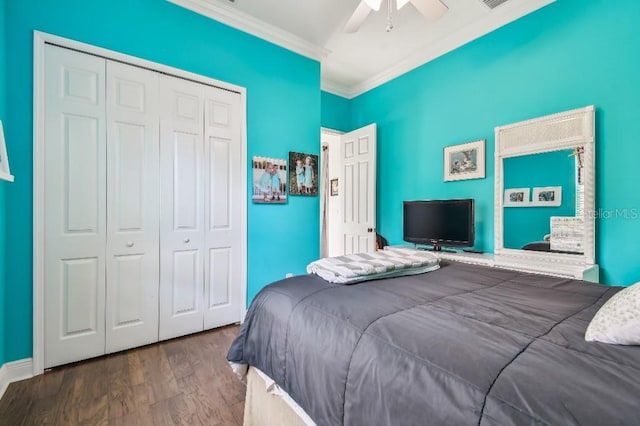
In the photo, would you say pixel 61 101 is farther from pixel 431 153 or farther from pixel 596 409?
pixel 431 153

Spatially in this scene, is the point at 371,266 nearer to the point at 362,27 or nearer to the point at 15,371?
the point at 15,371

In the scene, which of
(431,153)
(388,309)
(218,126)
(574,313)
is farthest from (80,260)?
(431,153)

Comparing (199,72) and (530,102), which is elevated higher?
(199,72)


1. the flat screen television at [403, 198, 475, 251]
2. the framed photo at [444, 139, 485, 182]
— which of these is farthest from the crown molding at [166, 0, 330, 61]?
the flat screen television at [403, 198, 475, 251]

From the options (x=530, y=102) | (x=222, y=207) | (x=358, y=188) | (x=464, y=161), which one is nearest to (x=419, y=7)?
(x=530, y=102)

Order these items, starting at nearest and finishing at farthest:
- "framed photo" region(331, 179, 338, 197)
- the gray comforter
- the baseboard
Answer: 1. the gray comforter
2. the baseboard
3. "framed photo" region(331, 179, 338, 197)

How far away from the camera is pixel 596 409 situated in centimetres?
49

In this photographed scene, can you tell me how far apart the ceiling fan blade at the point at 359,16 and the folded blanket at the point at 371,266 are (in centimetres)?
189

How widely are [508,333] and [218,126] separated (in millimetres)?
2675

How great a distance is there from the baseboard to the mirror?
12.9 ft

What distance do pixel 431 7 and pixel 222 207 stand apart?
2415 mm

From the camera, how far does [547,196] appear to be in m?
2.41

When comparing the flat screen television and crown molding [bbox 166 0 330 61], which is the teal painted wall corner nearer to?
crown molding [bbox 166 0 330 61]

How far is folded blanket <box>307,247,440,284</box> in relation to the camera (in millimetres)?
1335
